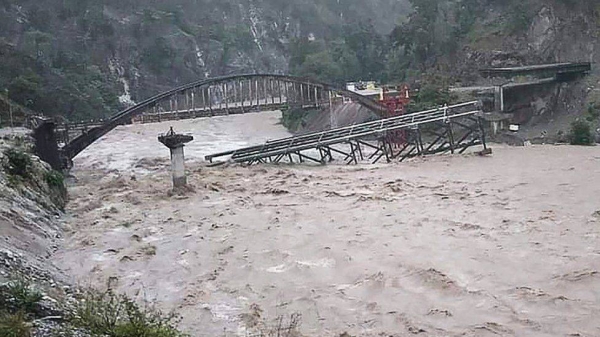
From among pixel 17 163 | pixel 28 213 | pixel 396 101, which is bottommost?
pixel 28 213

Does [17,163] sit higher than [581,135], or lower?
higher

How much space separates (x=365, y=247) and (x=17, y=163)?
14.5 metres

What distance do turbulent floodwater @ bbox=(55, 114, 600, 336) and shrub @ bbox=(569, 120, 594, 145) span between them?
3.39 meters

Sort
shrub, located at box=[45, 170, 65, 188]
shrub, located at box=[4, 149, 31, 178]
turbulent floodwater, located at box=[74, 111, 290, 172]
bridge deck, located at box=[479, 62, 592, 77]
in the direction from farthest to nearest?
1. turbulent floodwater, located at box=[74, 111, 290, 172]
2. bridge deck, located at box=[479, 62, 592, 77]
3. shrub, located at box=[45, 170, 65, 188]
4. shrub, located at box=[4, 149, 31, 178]

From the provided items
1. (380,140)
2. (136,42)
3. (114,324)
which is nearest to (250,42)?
(136,42)

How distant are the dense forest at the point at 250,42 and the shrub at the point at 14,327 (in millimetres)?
45048

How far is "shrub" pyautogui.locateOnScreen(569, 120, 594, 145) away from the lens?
1505 inches

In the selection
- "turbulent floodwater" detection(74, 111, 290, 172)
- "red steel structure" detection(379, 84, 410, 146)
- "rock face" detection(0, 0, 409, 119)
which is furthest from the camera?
"rock face" detection(0, 0, 409, 119)

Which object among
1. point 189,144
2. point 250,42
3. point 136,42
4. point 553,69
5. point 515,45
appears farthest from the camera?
point 250,42

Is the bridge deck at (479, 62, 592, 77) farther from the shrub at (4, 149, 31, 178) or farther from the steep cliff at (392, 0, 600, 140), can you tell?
the shrub at (4, 149, 31, 178)

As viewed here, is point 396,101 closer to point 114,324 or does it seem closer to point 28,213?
point 28,213

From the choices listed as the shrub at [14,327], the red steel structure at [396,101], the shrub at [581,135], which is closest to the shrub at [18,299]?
the shrub at [14,327]

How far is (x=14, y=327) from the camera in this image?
8109 mm

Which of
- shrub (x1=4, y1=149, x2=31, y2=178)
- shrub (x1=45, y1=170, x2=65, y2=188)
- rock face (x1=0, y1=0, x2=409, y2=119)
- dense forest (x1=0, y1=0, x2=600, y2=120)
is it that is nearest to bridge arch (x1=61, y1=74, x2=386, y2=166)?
dense forest (x1=0, y1=0, x2=600, y2=120)
